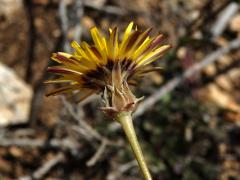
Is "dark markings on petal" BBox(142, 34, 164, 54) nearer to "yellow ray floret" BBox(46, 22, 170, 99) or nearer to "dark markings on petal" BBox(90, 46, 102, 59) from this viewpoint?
"yellow ray floret" BBox(46, 22, 170, 99)

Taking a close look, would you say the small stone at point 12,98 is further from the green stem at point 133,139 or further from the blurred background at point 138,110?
the green stem at point 133,139

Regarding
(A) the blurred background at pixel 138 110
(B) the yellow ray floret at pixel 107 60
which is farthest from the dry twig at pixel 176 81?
(B) the yellow ray floret at pixel 107 60

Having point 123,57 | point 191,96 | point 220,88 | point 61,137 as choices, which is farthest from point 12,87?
point 123,57

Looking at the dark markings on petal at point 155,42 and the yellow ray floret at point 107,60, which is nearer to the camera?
the yellow ray floret at point 107,60

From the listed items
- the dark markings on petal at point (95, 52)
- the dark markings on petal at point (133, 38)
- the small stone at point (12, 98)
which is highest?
the small stone at point (12, 98)

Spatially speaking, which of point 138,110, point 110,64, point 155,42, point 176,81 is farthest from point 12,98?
point 155,42

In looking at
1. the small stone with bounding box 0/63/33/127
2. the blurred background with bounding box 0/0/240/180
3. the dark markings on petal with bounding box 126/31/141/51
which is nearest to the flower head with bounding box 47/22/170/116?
the dark markings on petal with bounding box 126/31/141/51

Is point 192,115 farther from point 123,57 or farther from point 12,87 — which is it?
point 123,57
